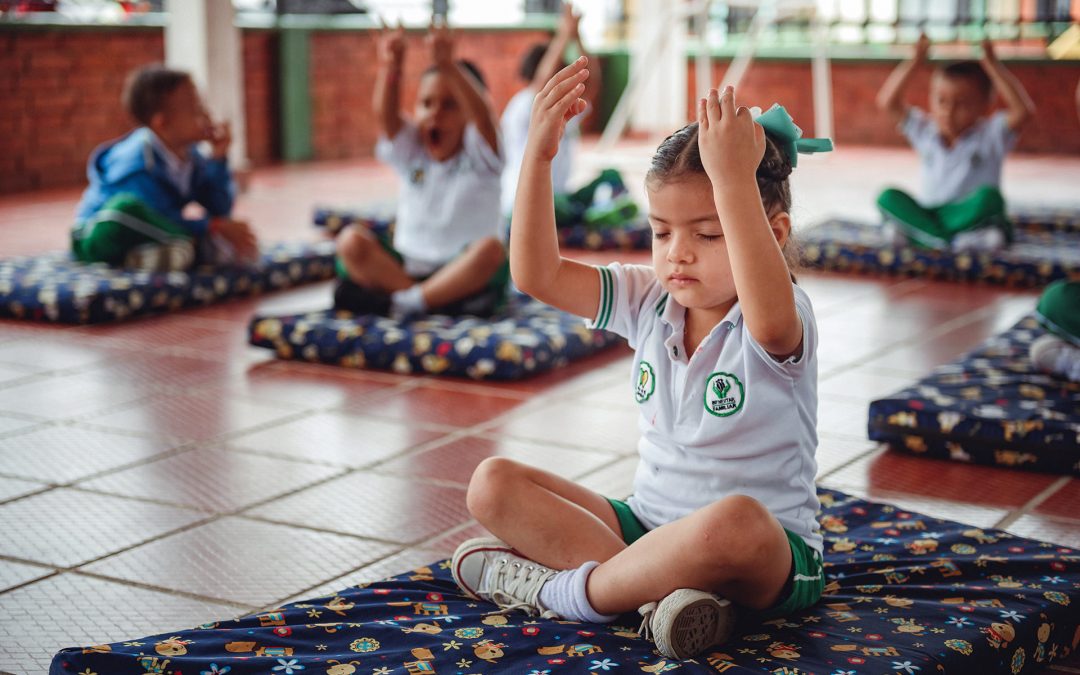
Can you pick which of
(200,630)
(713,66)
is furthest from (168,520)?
(713,66)

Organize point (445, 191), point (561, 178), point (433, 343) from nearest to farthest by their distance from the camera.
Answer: point (433, 343)
point (445, 191)
point (561, 178)

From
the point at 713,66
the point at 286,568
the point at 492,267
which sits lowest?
the point at 286,568

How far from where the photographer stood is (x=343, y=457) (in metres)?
2.96

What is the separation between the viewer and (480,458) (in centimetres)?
296

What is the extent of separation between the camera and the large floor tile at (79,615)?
195cm

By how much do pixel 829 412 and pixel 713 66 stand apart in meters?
9.14

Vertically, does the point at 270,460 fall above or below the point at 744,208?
below

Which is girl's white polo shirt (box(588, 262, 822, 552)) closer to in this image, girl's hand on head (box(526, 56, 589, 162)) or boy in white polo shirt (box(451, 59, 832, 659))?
boy in white polo shirt (box(451, 59, 832, 659))

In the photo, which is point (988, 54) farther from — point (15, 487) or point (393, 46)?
point (15, 487)

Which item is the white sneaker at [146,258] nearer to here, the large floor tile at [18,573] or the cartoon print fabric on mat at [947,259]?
the cartoon print fabric on mat at [947,259]

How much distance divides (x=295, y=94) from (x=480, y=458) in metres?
6.85

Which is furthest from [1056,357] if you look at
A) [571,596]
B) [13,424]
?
[13,424]

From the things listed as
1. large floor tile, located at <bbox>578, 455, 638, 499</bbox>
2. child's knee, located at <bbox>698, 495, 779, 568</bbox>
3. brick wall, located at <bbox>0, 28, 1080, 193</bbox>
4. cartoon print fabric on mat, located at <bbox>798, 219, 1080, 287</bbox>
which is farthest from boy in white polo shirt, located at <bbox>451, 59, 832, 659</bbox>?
brick wall, located at <bbox>0, 28, 1080, 193</bbox>

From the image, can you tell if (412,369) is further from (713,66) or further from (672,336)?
(713,66)
